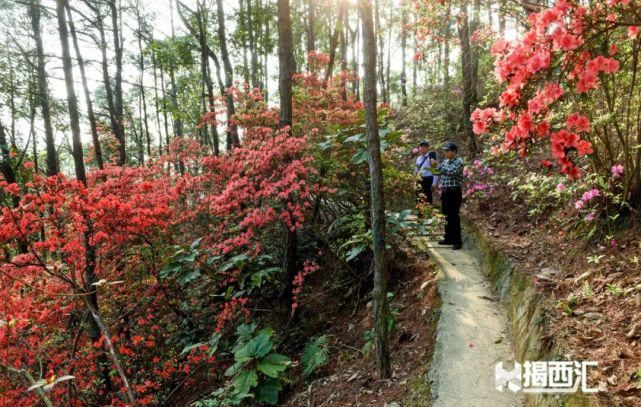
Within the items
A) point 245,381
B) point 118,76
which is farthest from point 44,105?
point 245,381

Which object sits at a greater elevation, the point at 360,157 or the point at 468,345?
the point at 360,157

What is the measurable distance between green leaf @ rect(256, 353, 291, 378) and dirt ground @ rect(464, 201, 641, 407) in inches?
109

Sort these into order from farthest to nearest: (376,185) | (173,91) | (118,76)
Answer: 1. (173,91)
2. (118,76)
3. (376,185)

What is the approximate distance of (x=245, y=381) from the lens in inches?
166

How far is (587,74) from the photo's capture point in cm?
244

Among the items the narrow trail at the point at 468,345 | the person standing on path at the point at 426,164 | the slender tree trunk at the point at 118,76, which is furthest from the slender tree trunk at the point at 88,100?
the narrow trail at the point at 468,345

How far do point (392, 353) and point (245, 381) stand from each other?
1.72m

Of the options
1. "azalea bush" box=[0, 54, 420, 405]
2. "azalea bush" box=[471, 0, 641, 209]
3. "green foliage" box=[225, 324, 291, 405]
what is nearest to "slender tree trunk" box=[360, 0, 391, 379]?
"azalea bush" box=[471, 0, 641, 209]

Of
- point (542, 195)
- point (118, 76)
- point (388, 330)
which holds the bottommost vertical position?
A: point (388, 330)

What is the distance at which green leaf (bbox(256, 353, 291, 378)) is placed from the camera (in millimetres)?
4188

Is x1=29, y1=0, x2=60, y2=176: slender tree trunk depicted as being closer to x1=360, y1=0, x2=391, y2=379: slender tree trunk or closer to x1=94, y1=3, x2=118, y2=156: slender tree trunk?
x1=94, y1=3, x2=118, y2=156: slender tree trunk

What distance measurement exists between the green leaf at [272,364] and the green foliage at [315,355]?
1.87 ft

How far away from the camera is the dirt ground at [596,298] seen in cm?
249

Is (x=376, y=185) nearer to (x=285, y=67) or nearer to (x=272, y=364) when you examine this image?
(x=272, y=364)
